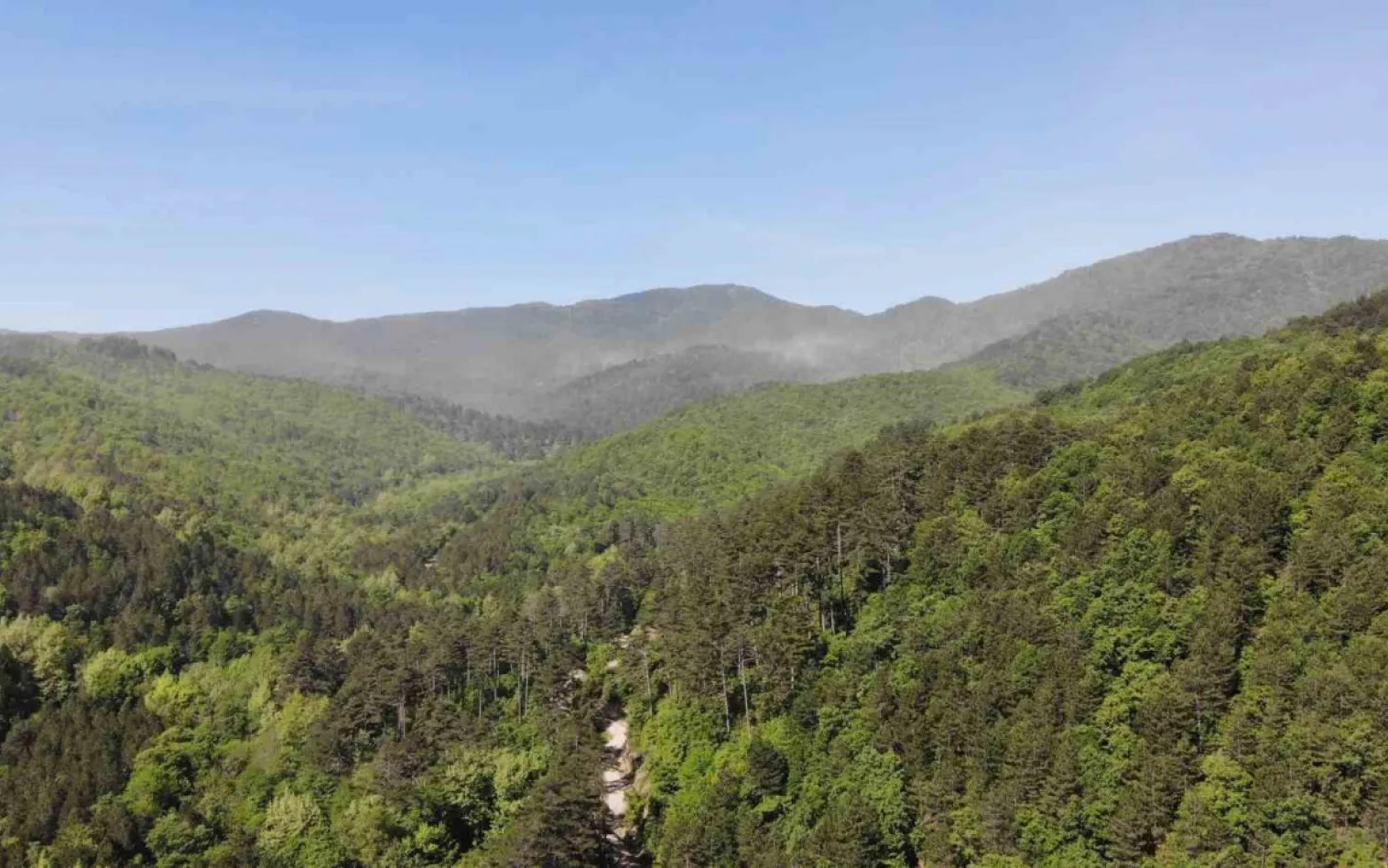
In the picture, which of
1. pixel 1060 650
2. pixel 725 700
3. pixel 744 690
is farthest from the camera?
pixel 725 700

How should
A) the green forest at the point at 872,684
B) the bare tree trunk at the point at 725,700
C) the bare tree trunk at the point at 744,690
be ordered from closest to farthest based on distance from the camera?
1. the green forest at the point at 872,684
2. the bare tree trunk at the point at 744,690
3. the bare tree trunk at the point at 725,700

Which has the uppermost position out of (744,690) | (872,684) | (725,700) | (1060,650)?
(1060,650)

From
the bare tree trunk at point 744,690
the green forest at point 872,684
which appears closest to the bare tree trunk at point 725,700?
the green forest at point 872,684

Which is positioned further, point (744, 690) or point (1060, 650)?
point (744, 690)

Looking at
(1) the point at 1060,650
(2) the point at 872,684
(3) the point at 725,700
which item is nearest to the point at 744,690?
(3) the point at 725,700

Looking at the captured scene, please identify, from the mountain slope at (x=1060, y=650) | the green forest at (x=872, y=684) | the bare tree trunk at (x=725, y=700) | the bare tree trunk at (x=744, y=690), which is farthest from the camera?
the bare tree trunk at (x=725, y=700)

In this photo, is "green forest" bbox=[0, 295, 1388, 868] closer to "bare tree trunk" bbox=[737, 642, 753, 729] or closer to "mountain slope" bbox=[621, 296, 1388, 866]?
"mountain slope" bbox=[621, 296, 1388, 866]

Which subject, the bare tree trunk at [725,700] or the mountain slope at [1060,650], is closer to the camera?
the mountain slope at [1060,650]

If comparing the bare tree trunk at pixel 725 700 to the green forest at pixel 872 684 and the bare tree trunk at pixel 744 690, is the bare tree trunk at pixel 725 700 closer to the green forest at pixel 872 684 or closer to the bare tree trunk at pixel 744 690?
the green forest at pixel 872 684

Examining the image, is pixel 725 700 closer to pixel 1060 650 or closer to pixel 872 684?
pixel 872 684

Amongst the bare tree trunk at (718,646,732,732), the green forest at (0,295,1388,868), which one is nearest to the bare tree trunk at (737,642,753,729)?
the green forest at (0,295,1388,868)
